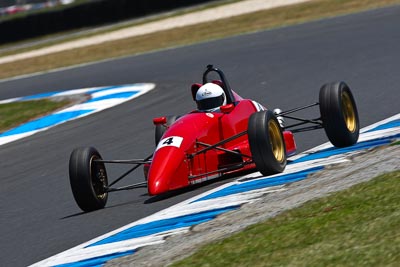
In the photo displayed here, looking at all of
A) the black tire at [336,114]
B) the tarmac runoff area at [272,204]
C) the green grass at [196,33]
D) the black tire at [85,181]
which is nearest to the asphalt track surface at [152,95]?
the black tire at [85,181]

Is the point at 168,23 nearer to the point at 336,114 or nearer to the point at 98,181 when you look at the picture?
the point at 336,114

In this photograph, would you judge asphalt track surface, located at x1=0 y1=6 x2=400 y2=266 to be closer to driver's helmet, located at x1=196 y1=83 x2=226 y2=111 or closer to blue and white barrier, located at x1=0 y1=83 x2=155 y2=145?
blue and white barrier, located at x1=0 y1=83 x2=155 y2=145

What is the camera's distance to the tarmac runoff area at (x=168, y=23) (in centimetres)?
2878

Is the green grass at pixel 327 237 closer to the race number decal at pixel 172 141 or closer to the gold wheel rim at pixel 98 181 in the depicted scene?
the race number decal at pixel 172 141

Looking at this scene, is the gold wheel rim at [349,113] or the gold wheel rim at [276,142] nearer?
the gold wheel rim at [276,142]

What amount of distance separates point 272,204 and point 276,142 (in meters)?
1.45

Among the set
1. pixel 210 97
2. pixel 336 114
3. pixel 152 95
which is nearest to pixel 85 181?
pixel 210 97

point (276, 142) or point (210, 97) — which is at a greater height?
point (210, 97)

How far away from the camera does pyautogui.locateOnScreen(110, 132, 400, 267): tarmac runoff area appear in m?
6.05

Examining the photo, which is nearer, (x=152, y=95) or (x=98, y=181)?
(x=98, y=181)

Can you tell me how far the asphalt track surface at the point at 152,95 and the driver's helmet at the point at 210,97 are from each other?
708mm

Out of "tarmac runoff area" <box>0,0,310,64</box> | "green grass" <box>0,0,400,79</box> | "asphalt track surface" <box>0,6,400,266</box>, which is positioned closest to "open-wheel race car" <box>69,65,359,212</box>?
"asphalt track surface" <box>0,6,400,266</box>

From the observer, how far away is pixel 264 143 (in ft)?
25.5

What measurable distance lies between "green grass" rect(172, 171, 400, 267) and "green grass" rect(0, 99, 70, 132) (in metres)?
9.59
